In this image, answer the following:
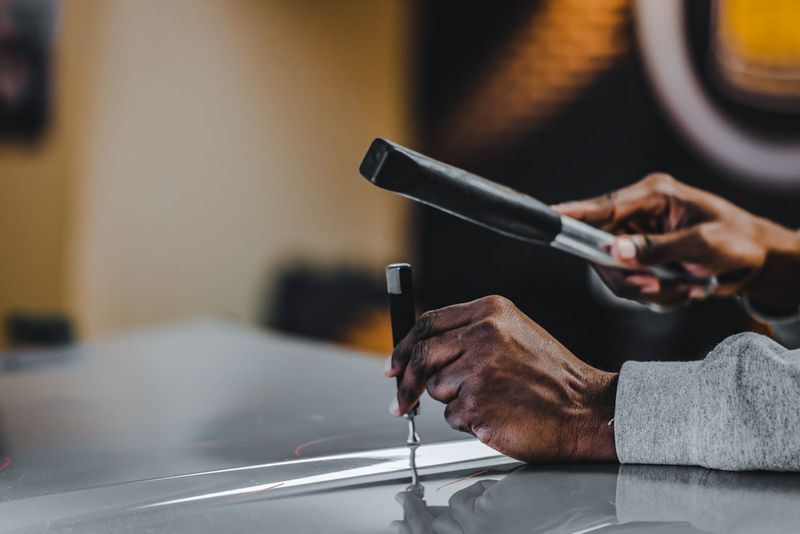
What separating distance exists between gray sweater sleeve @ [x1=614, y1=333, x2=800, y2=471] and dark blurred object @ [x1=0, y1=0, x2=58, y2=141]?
9.81ft

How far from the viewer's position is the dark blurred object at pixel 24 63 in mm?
2969

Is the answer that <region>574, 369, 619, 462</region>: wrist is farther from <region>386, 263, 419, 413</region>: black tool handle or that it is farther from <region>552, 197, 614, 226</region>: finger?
<region>552, 197, 614, 226</region>: finger

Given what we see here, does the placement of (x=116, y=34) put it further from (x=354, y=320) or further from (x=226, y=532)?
(x=226, y=532)

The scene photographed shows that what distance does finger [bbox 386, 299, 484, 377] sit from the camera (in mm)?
572

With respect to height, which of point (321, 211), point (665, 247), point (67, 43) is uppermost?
point (67, 43)

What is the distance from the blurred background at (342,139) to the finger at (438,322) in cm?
171

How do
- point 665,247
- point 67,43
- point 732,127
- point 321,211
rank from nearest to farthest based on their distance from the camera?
1. point 665,247
2. point 732,127
3. point 67,43
4. point 321,211

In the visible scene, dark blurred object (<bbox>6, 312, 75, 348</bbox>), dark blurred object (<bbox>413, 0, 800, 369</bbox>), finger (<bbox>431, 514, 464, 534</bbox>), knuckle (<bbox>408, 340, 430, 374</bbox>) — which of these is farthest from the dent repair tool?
dark blurred object (<bbox>413, 0, 800, 369</bbox>)

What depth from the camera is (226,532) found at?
468mm

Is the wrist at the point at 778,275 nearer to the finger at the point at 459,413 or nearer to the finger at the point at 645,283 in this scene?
the finger at the point at 645,283

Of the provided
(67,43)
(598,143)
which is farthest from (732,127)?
(67,43)

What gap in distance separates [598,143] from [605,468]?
7.70 ft

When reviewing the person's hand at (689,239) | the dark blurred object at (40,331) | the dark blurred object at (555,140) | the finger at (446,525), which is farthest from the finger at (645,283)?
the dark blurred object at (555,140)

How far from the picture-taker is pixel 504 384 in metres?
0.56
